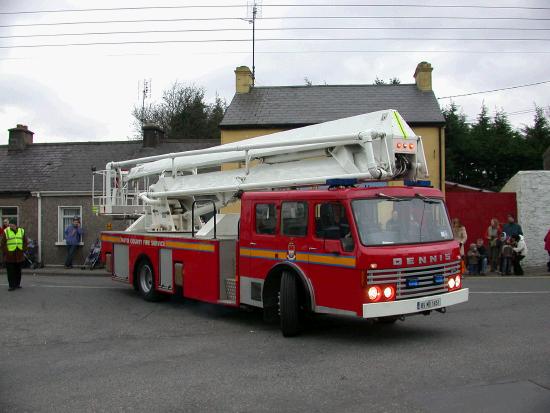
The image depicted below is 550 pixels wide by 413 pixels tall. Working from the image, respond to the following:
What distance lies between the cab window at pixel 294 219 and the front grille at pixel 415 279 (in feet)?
4.42

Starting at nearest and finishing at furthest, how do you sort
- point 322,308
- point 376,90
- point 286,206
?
point 322,308
point 286,206
point 376,90

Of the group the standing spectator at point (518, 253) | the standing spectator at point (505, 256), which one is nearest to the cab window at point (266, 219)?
the standing spectator at point (505, 256)

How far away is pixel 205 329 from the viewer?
30.1ft

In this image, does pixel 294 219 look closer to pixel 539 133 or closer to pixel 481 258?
pixel 481 258

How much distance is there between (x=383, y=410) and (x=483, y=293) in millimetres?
8214

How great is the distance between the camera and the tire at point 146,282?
38.9ft

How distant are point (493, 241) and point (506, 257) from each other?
878 millimetres

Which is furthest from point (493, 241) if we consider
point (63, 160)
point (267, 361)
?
point (63, 160)

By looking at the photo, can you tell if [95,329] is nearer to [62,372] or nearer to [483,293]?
[62,372]

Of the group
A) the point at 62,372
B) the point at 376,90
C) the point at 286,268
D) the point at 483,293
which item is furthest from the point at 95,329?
the point at 376,90

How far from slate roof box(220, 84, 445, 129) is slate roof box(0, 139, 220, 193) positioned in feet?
9.06

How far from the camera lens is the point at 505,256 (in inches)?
652

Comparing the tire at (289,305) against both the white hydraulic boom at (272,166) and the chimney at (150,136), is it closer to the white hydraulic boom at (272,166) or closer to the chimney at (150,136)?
the white hydraulic boom at (272,166)

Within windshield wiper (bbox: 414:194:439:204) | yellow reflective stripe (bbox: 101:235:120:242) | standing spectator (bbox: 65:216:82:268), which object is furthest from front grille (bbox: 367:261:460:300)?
standing spectator (bbox: 65:216:82:268)
